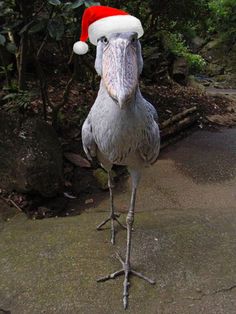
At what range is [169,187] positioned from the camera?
3.80m

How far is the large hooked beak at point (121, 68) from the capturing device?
5.95ft

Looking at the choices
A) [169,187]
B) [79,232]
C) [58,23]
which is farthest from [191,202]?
[58,23]

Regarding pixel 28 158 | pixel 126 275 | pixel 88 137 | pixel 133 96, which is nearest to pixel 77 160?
pixel 28 158

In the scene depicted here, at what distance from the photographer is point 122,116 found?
2045 mm

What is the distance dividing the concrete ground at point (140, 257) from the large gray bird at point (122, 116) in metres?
0.12

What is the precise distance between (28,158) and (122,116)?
1.47 m

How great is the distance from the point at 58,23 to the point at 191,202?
6.13ft

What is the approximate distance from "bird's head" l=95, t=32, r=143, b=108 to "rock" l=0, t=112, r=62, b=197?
153cm

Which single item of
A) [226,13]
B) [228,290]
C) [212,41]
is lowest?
[212,41]

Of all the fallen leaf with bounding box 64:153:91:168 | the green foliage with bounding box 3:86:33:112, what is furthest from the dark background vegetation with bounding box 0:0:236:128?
A: the fallen leaf with bounding box 64:153:91:168

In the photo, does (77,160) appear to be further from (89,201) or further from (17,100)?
(17,100)

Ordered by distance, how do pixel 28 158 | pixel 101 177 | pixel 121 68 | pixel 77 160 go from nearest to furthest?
pixel 121 68
pixel 28 158
pixel 101 177
pixel 77 160

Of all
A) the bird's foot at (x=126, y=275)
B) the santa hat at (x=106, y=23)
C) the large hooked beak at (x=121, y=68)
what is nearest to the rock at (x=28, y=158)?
the bird's foot at (x=126, y=275)

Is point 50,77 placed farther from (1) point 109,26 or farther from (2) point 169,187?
(1) point 109,26
